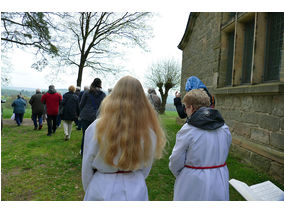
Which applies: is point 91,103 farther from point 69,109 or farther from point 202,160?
point 202,160

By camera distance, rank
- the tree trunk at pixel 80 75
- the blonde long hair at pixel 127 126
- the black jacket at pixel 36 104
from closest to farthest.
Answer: the blonde long hair at pixel 127 126 → the black jacket at pixel 36 104 → the tree trunk at pixel 80 75

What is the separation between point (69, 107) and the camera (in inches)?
269

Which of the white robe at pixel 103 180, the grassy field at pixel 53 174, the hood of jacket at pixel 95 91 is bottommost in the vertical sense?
the grassy field at pixel 53 174

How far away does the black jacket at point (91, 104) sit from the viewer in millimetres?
4945

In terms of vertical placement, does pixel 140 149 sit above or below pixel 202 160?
above

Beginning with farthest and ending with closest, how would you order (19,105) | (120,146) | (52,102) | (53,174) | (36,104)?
1. (19,105)
2. (36,104)
3. (52,102)
4. (53,174)
5. (120,146)

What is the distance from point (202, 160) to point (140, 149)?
28.9 inches

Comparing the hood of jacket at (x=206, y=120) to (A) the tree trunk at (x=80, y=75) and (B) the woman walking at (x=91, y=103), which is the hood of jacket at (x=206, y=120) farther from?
(A) the tree trunk at (x=80, y=75)

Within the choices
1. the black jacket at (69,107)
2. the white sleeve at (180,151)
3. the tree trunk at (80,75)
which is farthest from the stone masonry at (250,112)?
the tree trunk at (80,75)

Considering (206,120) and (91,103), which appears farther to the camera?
(91,103)

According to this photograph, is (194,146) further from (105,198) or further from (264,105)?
(264,105)

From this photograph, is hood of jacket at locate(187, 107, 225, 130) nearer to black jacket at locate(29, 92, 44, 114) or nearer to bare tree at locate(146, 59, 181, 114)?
black jacket at locate(29, 92, 44, 114)

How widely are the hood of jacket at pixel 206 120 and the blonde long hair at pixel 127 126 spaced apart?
45 cm

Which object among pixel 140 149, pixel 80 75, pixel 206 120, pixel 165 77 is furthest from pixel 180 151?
pixel 165 77
